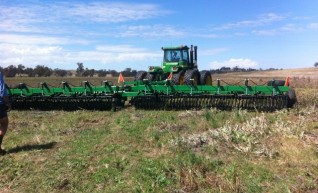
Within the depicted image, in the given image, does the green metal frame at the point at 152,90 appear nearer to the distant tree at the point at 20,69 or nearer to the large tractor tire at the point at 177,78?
the large tractor tire at the point at 177,78

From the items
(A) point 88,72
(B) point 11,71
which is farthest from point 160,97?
(A) point 88,72

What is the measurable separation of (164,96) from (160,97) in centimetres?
14

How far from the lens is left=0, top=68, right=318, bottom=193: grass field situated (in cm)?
538

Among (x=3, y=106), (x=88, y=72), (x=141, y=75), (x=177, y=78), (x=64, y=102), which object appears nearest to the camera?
(x=3, y=106)

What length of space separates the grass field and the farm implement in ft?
7.26

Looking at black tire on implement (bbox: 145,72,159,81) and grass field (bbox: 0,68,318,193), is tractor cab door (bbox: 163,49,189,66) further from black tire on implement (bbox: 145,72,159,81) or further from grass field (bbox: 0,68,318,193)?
grass field (bbox: 0,68,318,193)

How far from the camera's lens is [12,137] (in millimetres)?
8727

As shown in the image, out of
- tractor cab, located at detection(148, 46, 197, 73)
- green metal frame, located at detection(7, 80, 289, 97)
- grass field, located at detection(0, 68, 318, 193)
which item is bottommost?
grass field, located at detection(0, 68, 318, 193)

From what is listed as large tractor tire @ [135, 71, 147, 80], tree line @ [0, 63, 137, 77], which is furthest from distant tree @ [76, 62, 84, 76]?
large tractor tire @ [135, 71, 147, 80]

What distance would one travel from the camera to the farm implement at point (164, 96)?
11547 millimetres

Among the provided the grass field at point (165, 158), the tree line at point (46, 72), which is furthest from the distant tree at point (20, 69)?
the grass field at point (165, 158)

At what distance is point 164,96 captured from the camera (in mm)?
12227

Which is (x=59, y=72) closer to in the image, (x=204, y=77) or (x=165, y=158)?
(x=204, y=77)

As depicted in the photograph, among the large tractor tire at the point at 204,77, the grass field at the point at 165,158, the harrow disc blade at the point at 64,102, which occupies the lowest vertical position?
the grass field at the point at 165,158
